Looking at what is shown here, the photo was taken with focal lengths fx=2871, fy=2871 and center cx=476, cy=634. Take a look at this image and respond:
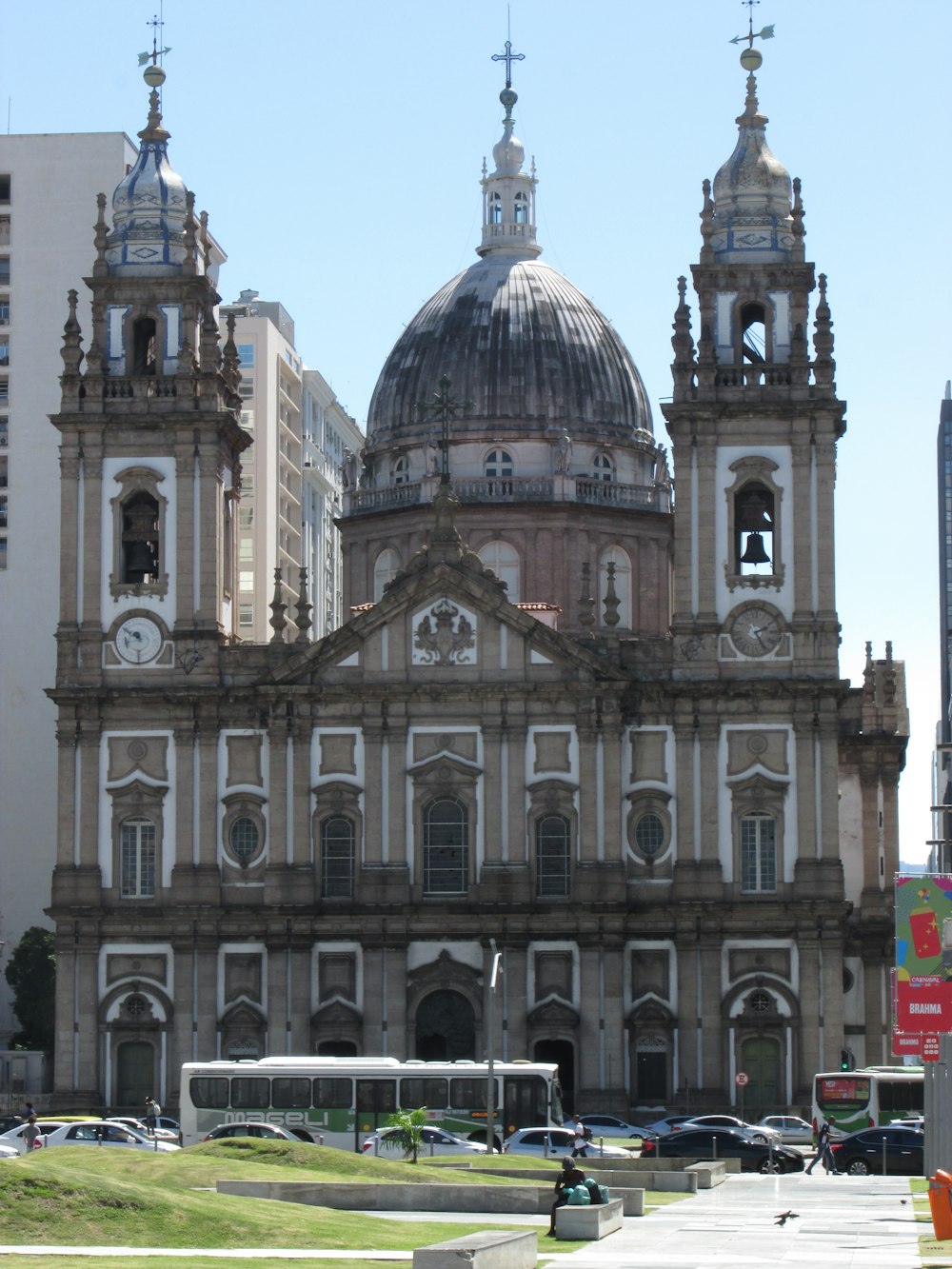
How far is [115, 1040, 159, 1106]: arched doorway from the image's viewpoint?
76.9 meters

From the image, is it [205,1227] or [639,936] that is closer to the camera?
[205,1227]

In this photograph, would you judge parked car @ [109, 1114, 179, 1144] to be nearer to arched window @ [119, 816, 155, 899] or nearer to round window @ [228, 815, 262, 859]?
arched window @ [119, 816, 155, 899]

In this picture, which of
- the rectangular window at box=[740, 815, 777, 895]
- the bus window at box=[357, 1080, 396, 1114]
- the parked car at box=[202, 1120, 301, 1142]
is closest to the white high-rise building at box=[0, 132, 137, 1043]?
the rectangular window at box=[740, 815, 777, 895]

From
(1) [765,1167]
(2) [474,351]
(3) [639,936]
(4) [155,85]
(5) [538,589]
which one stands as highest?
(4) [155,85]

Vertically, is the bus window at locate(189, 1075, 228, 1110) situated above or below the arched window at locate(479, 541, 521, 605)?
below

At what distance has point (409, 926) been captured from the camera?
251 feet

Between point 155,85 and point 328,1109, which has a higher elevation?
point 155,85

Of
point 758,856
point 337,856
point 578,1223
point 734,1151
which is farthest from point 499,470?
point 578,1223

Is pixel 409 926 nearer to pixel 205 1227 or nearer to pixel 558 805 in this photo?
pixel 558 805

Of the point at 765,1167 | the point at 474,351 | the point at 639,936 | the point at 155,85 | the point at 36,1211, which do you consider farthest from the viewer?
the point at 474,351

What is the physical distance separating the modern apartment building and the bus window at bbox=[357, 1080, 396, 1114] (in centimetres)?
6228

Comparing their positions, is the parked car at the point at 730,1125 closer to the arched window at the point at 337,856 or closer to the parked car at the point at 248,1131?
the parked car at the point at 248,1131

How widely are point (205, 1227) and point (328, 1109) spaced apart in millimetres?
27574

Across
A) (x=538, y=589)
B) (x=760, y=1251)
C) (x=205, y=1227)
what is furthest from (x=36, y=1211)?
(x=538, y=589)
